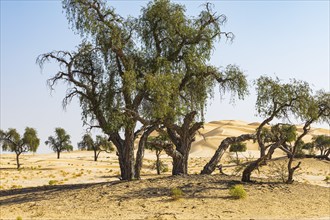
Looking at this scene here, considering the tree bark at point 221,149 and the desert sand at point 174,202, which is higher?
the tree bark at point 221,149

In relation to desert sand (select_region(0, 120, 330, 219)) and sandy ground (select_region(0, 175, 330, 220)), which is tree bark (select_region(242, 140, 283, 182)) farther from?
sandy ground (select_region(0, 175, 330, 220))

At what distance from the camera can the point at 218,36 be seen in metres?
28.0

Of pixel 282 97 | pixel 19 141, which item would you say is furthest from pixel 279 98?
pixel 19 141

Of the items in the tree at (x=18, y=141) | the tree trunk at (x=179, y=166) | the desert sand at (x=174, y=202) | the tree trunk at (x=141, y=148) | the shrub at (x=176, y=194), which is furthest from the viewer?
the tree at (x=18, y=141)

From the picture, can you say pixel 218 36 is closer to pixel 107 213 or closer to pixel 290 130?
pixel 290 130

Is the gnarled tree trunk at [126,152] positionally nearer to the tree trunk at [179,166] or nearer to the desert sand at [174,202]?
the desert sand at [174,202]

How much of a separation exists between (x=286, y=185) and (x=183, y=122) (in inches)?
285

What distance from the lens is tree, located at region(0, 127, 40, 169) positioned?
68688 millimetres

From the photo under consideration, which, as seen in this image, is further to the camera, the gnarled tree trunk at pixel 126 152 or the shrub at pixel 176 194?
the gnarled tree trunk at pixel 126 152

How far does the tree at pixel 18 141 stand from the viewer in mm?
68688

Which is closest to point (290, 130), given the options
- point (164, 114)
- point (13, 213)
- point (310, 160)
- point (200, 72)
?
point (200, 72)

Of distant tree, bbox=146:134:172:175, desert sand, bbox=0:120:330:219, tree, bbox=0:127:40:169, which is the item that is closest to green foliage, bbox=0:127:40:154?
tree, bbox=0:127:40:169

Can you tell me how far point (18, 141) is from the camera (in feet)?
227

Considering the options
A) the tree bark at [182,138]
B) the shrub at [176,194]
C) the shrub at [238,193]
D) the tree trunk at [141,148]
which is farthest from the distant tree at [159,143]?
the shrub at [238,193]
